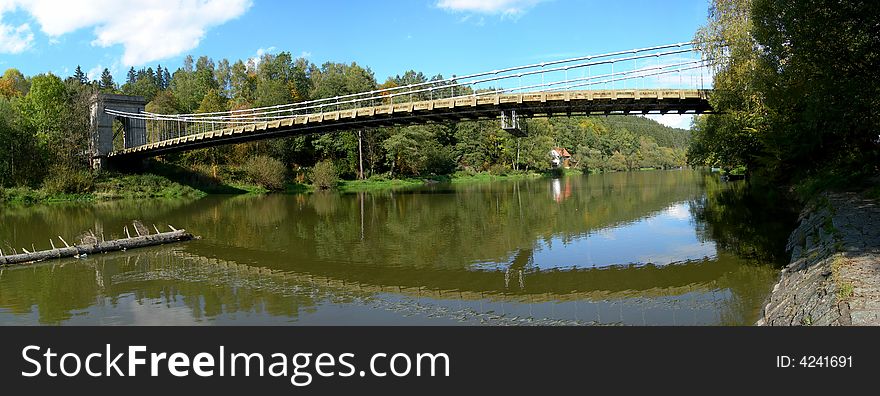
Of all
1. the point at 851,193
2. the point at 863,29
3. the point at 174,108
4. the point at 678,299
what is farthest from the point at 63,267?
the point at 174,108

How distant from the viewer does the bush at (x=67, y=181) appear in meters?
45.8

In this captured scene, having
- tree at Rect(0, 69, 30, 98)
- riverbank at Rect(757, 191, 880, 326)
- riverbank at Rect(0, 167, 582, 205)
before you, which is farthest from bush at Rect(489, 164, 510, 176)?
riverbank at Rect(757, 191, 880, 326)

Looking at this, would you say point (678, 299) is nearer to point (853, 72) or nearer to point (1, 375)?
point (853, 72)

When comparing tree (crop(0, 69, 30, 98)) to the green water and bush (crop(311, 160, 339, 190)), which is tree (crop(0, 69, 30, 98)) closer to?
bush (crop(311, 160, 339, 190))

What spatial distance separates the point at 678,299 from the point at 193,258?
13869 mm

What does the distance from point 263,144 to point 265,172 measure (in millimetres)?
7962

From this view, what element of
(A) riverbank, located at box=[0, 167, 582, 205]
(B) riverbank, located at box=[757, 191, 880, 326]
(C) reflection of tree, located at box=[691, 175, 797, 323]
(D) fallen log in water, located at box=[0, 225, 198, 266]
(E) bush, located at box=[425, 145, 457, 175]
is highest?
(E) bush, located at box=[425, 145, 457, 175]

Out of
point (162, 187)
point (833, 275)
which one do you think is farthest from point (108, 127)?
point (833, 275)

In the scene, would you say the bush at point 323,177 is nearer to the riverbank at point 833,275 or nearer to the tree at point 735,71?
the tree at point 735,71

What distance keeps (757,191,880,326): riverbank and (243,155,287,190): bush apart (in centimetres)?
4876

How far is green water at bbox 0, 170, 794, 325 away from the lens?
11.1m

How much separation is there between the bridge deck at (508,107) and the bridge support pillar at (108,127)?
1892 cm

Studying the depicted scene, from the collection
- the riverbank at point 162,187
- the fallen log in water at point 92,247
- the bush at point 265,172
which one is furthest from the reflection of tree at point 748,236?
the riverbank at point 162,187

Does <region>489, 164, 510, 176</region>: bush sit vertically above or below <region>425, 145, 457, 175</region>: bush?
below
